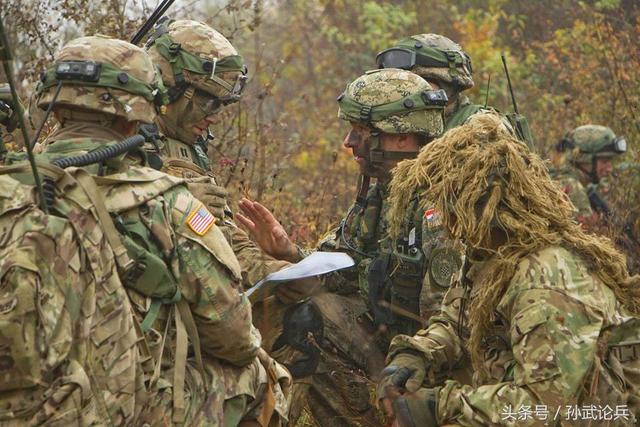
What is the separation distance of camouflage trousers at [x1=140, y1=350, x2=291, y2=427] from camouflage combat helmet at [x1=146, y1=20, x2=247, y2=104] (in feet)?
5.49

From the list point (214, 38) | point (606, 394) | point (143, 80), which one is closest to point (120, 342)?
point (143, 80)

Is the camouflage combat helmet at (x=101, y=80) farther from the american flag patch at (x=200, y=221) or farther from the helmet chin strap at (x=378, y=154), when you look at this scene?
the helmet chin strap at (x=378, y=154)

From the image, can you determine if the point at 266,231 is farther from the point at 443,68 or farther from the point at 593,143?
the point at 593,143

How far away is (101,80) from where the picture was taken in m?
4.05

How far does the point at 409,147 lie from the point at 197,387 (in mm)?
2596

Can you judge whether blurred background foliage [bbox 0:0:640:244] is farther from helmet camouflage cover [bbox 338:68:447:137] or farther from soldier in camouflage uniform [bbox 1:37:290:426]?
soldier in camouflage uniform [bbox 1:37:290:426]

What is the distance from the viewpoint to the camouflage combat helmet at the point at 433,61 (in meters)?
7.55

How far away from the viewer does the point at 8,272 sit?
11.4ft

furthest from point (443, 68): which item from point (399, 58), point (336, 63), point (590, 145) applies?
point (336, 63)

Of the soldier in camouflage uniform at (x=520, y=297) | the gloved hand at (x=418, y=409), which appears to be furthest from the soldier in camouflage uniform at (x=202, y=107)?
the gloved hand at (x=418, y=409)

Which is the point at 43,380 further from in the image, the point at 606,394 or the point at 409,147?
the point at 409,147

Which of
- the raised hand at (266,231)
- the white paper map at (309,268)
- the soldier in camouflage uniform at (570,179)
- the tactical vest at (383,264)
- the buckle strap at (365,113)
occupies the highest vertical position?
the buckle strap at (365,113)

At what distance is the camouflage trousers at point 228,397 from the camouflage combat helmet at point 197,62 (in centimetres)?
167

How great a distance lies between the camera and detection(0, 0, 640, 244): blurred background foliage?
8.92 metres
